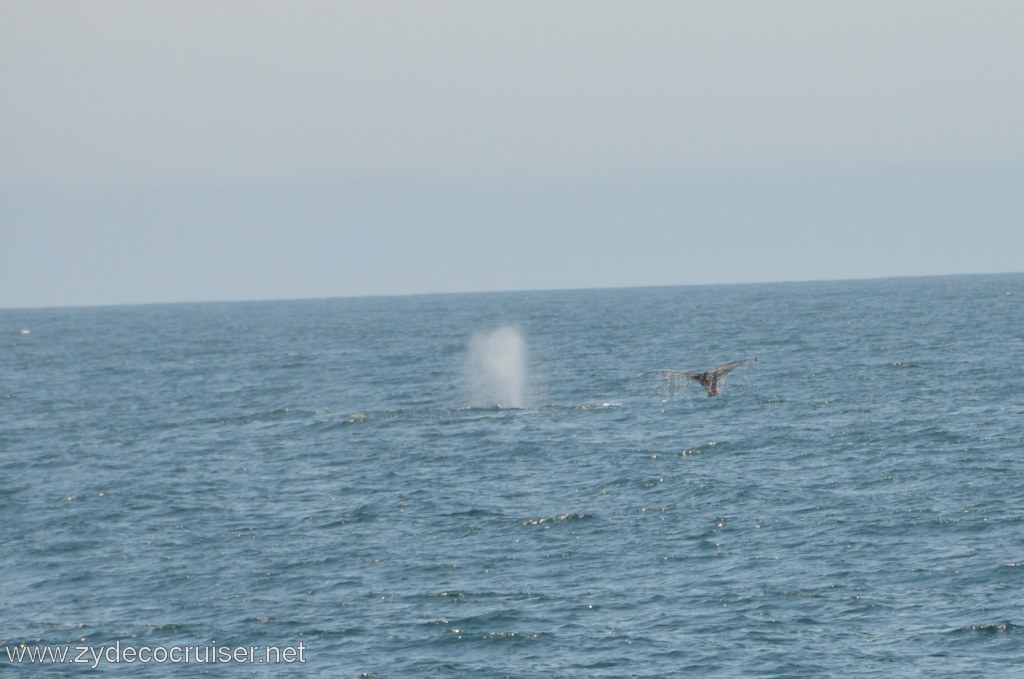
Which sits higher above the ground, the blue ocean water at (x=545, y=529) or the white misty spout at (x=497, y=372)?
the white misty spout at (x=497, y=372)

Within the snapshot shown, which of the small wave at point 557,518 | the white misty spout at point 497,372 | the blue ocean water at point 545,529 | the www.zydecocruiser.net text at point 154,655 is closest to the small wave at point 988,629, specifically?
the blue ocean water at point 545,529

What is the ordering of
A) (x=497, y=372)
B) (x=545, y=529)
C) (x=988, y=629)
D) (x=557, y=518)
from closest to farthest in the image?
(x=988, y=629), (x=545, y=529), (x=557, y=518), (x=497, y=372)

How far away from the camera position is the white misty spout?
10200 centimetres

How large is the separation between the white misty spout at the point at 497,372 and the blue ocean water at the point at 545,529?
5.68ft

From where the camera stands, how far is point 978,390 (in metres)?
88.4

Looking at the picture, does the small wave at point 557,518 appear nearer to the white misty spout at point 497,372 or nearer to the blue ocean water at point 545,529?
the blue ocean water at point 545,529

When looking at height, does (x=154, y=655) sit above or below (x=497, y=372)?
below

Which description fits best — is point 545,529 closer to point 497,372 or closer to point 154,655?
point 154,655

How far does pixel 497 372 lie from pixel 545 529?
2910 inches

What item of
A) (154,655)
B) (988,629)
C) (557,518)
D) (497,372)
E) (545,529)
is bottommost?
(154,655)

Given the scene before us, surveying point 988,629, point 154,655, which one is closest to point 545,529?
point 154,655

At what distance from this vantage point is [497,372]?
423ft

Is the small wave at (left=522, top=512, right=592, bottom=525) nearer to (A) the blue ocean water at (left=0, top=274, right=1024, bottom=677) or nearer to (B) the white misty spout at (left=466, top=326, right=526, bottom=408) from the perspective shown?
(A) the blue ocean water at (left=0, top=274, right=1024, bottom=677)

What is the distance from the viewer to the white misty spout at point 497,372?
102 m
